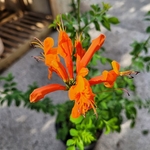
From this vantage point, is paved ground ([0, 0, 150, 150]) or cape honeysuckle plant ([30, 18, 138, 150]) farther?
paved ground ([0, 0, 150, 150])

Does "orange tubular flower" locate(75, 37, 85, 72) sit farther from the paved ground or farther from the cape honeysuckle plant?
the paved ground

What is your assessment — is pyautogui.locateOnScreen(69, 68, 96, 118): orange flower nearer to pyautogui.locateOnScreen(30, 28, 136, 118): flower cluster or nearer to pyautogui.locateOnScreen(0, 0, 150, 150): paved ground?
pyautogui.locateOnScreen(30, 28, 136, 118): flower cluster

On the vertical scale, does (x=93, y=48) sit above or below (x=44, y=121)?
above

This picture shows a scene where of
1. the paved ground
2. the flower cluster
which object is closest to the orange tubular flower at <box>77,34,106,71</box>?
the flower cluster

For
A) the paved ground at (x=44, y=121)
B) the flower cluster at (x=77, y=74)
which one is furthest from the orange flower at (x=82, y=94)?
the paved ground at (x=44, y=121)

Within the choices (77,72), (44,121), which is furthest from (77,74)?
(44,121)

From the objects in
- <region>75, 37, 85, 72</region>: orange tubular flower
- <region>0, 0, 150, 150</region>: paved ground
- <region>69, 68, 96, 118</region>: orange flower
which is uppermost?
<region>75, 37, 85, 72</region>: orange tubular flower

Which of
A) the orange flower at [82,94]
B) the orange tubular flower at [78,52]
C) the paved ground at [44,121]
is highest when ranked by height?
the orange tubular flower at [78,52]

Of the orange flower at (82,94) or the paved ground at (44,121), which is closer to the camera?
the orange flower at (82,94)

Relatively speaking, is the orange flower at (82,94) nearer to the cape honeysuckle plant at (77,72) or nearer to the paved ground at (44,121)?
the cape honeysuckle plant at (77,72)

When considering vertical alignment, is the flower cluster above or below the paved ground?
above

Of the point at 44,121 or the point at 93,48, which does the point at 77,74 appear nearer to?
the point at 93,48

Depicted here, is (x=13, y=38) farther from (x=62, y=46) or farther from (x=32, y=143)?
(x=62, y=46)

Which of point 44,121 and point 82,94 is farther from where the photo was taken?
point 44,121
